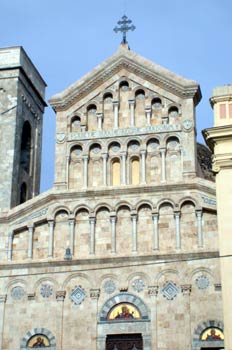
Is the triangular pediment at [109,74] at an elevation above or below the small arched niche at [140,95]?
above

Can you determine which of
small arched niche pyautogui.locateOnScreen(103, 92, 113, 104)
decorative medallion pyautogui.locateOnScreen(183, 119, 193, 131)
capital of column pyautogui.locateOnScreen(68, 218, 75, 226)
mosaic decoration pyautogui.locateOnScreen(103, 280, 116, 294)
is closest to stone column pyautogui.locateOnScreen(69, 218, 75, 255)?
capital of column pyautogui.locateOnScreen(68, 218, 75, 226)

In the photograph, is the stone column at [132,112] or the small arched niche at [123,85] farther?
the small arched niche at [123,85]

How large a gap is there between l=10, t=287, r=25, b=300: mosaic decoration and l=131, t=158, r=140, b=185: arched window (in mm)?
5549

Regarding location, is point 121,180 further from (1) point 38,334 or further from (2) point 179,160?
(1) point 38,334

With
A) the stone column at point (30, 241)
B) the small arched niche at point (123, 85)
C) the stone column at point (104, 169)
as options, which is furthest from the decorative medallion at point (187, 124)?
the stone column at point (30, 241)

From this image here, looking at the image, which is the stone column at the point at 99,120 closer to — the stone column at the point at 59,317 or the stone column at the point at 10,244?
the stone column at the point at 10,244

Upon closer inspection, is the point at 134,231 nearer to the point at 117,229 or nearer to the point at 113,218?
the point at 117,229

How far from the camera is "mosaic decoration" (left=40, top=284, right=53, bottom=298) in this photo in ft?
86.8

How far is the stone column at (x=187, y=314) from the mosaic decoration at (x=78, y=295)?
138 inches

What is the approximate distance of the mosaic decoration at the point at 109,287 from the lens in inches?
1023

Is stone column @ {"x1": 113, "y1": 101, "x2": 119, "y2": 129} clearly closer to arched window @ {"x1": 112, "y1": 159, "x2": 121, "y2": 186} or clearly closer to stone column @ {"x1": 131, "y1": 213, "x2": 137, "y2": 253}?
arched window @ {"x1": 112, "y1": 159, "x2": 121, "y2": 186}

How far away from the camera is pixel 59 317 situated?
2591 centimetres

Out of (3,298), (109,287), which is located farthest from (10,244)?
(109,287)

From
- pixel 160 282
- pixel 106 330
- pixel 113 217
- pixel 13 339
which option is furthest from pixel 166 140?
pixel 13 339
